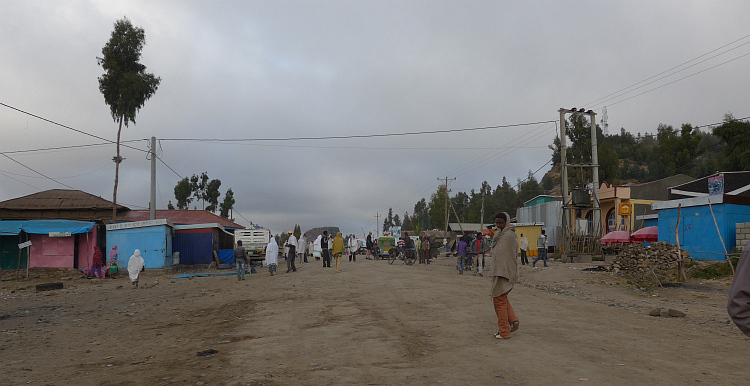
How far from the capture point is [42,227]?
2456 centimetres

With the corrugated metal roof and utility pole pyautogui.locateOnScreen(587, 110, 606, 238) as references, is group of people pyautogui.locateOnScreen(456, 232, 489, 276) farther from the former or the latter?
the corrugated metal roof

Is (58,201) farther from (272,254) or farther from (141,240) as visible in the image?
(272,254)

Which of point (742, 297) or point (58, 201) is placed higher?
point (58, 201)

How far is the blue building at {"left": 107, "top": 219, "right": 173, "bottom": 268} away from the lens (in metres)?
26.1

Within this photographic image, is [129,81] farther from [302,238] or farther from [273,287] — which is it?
[273,287]

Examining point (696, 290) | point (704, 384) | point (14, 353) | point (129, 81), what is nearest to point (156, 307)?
point (14, 353)

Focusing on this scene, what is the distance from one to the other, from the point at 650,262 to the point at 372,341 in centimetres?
1313

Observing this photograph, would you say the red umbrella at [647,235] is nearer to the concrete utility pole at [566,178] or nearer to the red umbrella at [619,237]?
the red umbrella at [619,237]

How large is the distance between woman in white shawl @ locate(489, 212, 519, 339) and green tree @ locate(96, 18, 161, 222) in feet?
99.1

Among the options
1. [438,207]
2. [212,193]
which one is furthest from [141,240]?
[438,207]

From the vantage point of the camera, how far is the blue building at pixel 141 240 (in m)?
26.1

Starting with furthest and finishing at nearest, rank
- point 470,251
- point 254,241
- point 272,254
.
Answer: point 254,241, point 272,254, point 470,251

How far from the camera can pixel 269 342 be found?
7336 millimetres

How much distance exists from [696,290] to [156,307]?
1458cm
